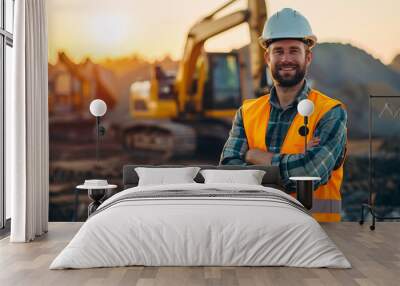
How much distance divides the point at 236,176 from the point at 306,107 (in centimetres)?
123

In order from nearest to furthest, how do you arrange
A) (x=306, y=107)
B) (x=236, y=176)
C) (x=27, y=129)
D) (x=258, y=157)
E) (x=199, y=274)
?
(x=199, y=274) → (x=27, y=129) → (x=236, y=176) → (x=306, y=107) → (x=258, y=157)

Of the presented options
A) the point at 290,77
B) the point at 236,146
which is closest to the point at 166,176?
the point at 236,146

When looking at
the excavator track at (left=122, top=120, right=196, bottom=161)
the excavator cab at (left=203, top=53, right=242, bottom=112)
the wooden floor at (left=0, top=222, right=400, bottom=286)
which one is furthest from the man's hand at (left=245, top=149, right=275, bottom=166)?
the wooden floor at (left=0, top=222, right=400, bottom=286)

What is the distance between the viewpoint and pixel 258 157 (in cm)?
759

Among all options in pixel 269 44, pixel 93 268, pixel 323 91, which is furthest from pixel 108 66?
pixel 93 268

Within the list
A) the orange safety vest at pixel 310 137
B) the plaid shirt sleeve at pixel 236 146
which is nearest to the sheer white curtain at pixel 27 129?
the plaid shirt sleeve at pixel 236 146

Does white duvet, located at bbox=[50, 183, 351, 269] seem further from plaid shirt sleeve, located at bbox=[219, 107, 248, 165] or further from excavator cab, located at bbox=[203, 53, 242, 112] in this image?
excavator cab, located at bbox=[203, 53, 242, 112]

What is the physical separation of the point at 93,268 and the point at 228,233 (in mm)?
1092

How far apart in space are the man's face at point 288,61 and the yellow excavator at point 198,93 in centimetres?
19

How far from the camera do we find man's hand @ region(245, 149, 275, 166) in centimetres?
755

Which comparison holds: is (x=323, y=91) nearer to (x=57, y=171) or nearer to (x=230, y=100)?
(x=230, y=100)

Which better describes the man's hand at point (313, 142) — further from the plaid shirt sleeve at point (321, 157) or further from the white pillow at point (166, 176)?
the white pillow at point (166, 176)

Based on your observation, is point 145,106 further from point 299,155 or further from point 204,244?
point 204,244

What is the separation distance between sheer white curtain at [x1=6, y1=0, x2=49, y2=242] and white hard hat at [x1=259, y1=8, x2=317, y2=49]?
9.43 ft
